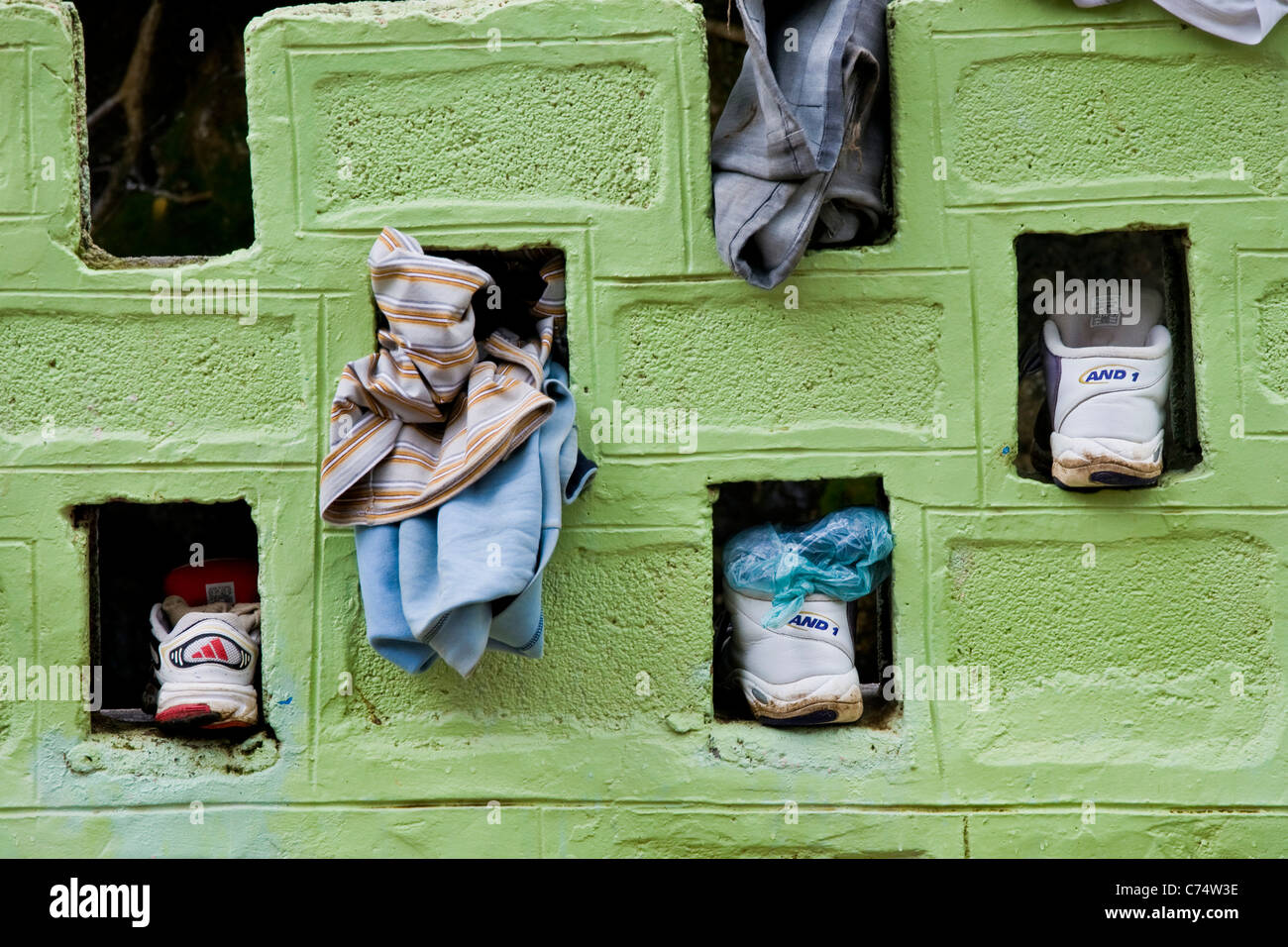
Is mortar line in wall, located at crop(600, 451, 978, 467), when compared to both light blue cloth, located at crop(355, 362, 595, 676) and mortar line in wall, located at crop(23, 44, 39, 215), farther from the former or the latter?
mortar line in wall, located at crop(23, 44, 39, 215)

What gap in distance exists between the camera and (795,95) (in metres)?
2.50

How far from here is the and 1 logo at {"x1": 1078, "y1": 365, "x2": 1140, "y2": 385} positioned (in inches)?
99.8

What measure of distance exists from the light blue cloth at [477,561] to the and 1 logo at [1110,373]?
97cm

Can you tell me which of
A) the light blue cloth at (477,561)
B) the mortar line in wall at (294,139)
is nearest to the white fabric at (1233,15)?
the light blue cloth at (477,561)

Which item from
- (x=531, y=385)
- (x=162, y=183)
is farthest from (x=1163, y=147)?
(x=162, y=183)

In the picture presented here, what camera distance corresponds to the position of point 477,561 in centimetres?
233

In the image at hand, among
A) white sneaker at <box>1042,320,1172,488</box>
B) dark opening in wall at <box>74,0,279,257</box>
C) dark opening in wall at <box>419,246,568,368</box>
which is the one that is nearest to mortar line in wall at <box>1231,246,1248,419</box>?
white sneaker at <box>1042,320,1172,488</box>

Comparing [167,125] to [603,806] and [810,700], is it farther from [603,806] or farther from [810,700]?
[810,700]

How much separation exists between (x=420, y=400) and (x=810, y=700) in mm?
937

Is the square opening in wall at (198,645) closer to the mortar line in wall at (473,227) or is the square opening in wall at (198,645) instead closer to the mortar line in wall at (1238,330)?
the mortar line in wall at (473,227)

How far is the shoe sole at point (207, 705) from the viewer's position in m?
2.57

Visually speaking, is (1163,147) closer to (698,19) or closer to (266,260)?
(698,19)

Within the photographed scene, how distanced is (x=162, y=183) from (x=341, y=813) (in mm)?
2559

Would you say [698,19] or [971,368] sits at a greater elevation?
[698,19]
